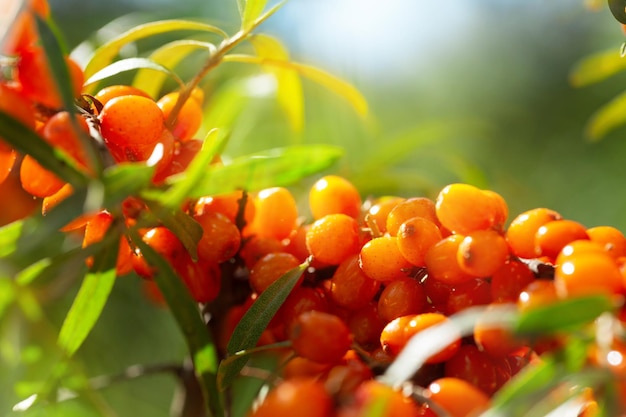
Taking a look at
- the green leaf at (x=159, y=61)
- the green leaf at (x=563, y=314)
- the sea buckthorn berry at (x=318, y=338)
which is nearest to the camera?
the green leaf at (x=563, y=314)

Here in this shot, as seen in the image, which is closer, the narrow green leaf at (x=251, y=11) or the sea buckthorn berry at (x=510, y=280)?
the sea buckthorn berry at (x=510, y=280)

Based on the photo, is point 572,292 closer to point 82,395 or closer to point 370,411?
point 370,411

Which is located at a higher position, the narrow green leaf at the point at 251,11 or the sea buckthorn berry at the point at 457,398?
the narrow green leaf at the point at 251,11

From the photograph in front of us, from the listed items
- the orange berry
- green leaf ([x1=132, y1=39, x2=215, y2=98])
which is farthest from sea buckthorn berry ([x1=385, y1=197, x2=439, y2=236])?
green leaf ([x1=132, y1=39, x2=215, y2=98])

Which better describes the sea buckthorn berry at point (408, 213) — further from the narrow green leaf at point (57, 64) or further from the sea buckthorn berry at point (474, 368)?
the narrow green leaf at point (57, 64)

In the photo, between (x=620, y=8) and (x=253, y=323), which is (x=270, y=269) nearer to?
(x=253, y=323)

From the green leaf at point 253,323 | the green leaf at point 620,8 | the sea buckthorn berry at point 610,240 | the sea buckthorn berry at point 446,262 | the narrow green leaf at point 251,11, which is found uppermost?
the green leaf at point 620,8

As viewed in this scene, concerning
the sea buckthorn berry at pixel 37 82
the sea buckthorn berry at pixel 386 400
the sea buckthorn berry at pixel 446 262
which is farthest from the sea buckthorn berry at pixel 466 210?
the sea buckthorn berry at pixel 37 82

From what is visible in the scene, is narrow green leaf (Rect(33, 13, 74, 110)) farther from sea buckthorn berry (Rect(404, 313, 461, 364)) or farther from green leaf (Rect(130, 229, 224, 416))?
sea buckthorn berry (Rect(404, 313, 461, 364))
